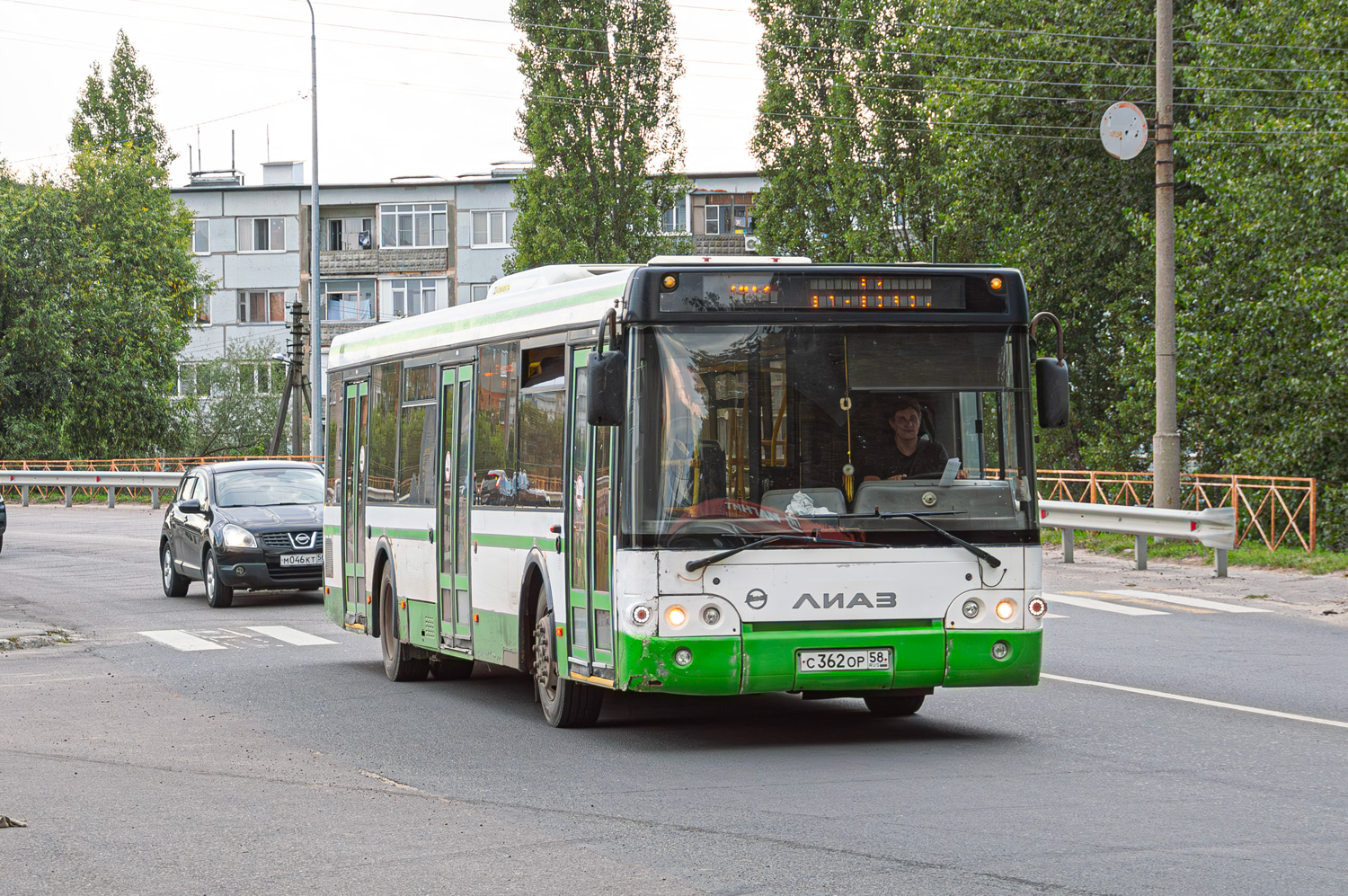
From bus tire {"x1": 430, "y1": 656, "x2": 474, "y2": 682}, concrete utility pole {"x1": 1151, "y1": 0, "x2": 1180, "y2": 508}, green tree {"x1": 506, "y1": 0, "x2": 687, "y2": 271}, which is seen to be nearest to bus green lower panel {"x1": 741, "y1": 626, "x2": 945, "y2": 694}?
bus tire {"x1": 430, "y1": 656, "x2": 474, "y2": 682}

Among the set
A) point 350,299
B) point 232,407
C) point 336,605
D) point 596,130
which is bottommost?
point 336,605

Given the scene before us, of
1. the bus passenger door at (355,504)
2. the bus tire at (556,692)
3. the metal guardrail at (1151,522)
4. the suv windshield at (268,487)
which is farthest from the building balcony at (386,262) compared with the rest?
the bus tire at (556,692)

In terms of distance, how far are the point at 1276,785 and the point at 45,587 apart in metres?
19.4

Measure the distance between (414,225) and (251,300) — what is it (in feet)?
31.1

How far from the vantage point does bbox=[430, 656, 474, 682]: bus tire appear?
14094mm

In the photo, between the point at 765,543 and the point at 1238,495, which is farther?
the point at 1238,495

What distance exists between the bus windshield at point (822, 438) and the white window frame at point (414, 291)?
75.1m

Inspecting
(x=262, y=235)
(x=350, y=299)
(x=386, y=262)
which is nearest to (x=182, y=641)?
(x=386, y=262)

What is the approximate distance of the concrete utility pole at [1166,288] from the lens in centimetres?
2442

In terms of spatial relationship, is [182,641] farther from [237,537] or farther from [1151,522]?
[1151,522]

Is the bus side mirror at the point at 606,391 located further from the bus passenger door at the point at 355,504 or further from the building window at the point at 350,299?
the building window at the point at 350,299

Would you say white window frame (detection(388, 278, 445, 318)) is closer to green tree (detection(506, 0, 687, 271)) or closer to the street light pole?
green tree (detection(506, 0, 687, 271))

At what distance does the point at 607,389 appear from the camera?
30.9 feet

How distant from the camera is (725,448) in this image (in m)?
9.51
